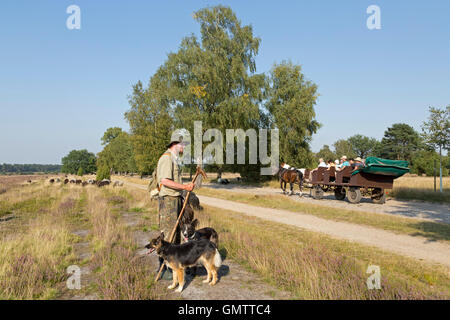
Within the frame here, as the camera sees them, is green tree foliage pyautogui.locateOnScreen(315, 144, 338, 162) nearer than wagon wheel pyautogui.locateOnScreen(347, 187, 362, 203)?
No

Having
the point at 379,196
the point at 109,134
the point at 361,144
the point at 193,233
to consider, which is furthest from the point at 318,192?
the point at 361,144

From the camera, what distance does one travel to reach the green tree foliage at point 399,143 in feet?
250

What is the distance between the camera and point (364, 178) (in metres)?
14.5

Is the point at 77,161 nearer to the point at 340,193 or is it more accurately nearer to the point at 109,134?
the point at 109,134

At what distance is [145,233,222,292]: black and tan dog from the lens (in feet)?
14.7

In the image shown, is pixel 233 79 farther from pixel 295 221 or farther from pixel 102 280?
pixel 102 280

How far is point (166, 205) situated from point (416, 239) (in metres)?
7.45

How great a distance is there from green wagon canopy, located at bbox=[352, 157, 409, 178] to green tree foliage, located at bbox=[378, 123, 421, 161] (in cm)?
7361

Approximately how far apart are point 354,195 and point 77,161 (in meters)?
165

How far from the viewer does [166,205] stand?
16.9 ft

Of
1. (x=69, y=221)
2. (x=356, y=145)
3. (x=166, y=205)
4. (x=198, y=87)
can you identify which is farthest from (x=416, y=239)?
(x=356, y=145)

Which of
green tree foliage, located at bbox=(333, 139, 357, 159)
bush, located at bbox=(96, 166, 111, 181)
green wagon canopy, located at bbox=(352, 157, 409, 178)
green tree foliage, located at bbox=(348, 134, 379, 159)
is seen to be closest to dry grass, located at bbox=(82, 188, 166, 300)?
green wagon canopy, located at bbox=(352, 157, 409, 178)

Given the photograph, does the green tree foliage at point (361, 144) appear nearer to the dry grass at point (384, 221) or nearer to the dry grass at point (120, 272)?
the dry grass at point (384, 221)

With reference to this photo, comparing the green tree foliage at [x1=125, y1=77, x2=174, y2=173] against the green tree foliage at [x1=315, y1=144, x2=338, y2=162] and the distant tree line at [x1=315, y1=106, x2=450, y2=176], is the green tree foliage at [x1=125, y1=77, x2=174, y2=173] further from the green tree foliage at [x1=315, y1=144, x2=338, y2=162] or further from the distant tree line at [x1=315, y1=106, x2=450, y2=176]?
the green tree foliage at [x1=315, y1=144, x2=338, y2=162]
